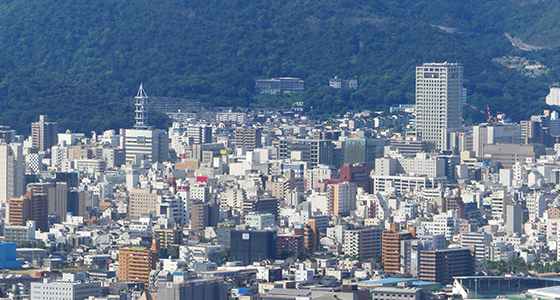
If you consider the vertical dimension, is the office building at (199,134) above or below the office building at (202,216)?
above

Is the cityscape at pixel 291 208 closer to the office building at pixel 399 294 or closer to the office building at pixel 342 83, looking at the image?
the office building at pixel 399 294

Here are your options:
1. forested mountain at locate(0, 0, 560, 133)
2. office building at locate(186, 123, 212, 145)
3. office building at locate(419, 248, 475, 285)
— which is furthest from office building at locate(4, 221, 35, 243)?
forested mountain at locate(0, 0, 560, 133)

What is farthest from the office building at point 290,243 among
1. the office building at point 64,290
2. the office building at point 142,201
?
the office building at point 64,290

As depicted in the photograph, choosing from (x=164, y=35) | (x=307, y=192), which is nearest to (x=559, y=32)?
(x=164, y=35)

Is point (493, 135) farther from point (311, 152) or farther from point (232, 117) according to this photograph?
point (232, 117)

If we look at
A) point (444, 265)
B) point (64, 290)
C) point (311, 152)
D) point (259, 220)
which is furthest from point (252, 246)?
point (311, 152)
